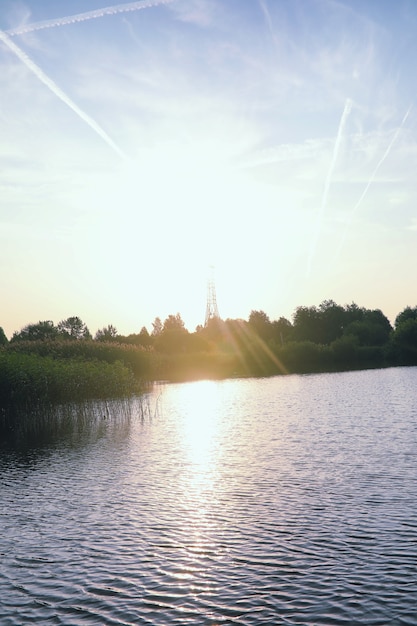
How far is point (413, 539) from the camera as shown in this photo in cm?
1427

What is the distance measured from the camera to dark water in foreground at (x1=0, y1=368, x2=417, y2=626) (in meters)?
11.4

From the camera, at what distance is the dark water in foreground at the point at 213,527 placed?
11406mm

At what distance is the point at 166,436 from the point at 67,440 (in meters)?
4.98

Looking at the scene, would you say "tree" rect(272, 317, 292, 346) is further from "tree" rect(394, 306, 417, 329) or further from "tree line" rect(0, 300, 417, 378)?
"tree" rect(394, 306, 417, 329)

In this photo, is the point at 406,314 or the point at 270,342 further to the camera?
the point at 406,314

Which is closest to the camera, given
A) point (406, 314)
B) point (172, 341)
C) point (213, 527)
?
point (213, 527)

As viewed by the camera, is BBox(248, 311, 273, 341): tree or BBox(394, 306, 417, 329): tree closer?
BBox(394, 306, 417, 329): tree

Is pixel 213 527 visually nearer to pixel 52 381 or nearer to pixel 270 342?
pixel 52 381

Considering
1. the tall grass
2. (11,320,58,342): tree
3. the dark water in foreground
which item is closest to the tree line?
(11,320,58,342): tree

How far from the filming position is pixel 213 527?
1625 centimetres

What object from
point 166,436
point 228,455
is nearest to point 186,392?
point 166,436

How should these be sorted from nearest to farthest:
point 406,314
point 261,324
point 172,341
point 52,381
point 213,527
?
point 213,527
point 52,381
point 172,341
point 406,314
point 261,324

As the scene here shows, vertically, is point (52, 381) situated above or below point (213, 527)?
above

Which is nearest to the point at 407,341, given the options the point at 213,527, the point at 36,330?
the point at 36,330
